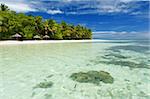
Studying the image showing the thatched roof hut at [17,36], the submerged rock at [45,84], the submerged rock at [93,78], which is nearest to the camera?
the submerged rock at [45,84]

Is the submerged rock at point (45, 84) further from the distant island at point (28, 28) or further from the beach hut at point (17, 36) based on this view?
the beach hut at point (17, 36)

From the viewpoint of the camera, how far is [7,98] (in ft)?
15.3

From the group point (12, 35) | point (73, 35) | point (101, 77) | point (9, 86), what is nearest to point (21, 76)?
point (9, 86)

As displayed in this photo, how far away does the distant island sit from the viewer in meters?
28.2

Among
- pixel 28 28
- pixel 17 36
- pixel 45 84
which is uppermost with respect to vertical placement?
pixel 28 28

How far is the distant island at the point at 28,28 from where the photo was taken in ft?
92.6

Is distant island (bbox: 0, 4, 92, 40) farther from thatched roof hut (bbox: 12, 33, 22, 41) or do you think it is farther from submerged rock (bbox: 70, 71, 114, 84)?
submerged rock (bbox: 70, 71, 114, 84)

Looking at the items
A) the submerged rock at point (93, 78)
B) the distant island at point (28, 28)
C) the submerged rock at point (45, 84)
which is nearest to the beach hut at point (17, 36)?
the distant island at point (28, 28)

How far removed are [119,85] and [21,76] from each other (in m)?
3.84

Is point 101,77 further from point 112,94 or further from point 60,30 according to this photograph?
point 60,30

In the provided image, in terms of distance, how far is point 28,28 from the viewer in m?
31.2

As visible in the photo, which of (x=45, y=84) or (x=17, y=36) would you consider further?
(x=17, y=36)

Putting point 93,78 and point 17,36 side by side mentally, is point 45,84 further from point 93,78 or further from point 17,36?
point 17,36

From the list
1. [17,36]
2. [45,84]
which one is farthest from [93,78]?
[17,36]
